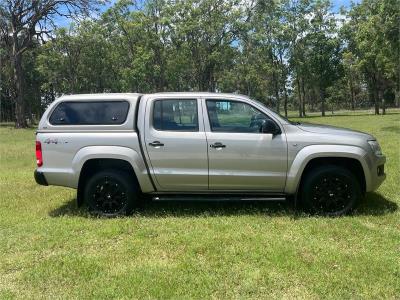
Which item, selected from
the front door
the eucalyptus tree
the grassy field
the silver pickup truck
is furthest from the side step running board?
the eucalyptus tree

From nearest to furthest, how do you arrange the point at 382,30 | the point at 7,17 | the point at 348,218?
the point at 348,218 → the point at 382,30 → the point at 7,17

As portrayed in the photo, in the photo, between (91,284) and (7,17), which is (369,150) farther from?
(7,17)

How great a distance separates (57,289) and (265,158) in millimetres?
3285

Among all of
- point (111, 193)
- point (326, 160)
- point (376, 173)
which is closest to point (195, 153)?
point (111, 193)

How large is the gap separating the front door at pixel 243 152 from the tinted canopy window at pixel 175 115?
0.21 m

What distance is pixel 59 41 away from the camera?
4453cm

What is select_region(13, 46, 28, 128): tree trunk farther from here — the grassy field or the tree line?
the grassy field

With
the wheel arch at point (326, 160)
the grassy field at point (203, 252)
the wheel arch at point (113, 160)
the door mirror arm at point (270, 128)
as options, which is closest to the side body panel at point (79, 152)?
the wheel arch at point (113, 160)

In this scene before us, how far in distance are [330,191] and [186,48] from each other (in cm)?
3922

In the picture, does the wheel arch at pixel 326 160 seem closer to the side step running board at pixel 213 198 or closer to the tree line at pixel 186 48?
the side step running board at pixel 213 198

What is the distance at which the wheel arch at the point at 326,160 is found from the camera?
21.2ft

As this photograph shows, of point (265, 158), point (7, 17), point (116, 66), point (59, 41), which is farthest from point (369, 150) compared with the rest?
point (116, 66)

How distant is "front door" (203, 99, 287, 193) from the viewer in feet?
21.5

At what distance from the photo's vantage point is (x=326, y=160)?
667 cm
